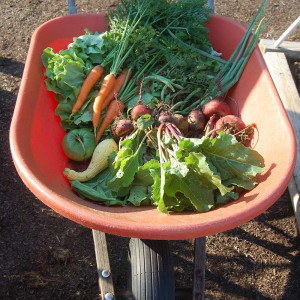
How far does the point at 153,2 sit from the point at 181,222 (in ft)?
4.90

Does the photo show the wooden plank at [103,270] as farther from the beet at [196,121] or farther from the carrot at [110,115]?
the beet at [196,121]

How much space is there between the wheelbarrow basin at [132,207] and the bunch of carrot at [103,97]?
0.18 m

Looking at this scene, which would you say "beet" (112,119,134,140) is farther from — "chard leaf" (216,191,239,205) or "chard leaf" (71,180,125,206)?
"chard leaf" (216,191,239,205)

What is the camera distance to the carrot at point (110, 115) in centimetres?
205

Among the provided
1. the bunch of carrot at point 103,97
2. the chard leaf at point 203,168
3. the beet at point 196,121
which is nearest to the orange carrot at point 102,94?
the bunch of carrot at point 103,97

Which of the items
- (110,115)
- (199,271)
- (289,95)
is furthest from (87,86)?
(289,95)

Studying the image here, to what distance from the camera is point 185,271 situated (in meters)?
2.19

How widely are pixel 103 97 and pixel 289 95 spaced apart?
4.77 ft

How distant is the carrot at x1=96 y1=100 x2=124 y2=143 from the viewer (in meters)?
2.05

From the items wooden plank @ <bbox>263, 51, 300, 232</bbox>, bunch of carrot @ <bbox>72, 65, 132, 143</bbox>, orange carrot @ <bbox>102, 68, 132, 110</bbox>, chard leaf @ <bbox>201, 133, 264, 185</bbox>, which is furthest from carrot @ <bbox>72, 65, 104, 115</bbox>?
wooden plank @ <bbox>263, 51, 300, 232</bbox>

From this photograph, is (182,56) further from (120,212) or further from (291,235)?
(291,235)

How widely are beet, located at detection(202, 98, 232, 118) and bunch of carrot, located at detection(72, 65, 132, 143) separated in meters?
0.47

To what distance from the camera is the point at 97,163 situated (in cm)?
183

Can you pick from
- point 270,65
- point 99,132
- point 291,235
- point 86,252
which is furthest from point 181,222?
point 270,65
